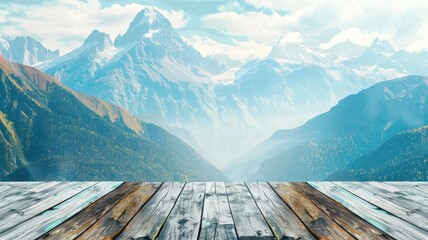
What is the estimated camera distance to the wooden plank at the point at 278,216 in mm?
5336

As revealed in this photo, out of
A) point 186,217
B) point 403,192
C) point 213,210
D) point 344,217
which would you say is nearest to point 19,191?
point 186,217

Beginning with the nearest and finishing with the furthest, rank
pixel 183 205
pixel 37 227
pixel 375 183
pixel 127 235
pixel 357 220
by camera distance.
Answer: pixel 127 235, pixel 37 227, pixel 357 220, pixel 183 205, pixel 375 183

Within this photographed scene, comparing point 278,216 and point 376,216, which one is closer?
point 278,216

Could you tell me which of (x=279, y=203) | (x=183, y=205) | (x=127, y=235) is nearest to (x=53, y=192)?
(x=183, y=205)

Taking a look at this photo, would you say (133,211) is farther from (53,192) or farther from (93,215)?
(53,192)

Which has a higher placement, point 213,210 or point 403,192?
point 213,210

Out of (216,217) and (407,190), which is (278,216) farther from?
(407,190)

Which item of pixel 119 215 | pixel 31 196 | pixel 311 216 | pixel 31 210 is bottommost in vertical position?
pixel 311 216

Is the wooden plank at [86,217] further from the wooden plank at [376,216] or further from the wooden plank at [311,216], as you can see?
the wooden plank at [376,216]

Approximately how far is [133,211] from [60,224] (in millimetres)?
1207

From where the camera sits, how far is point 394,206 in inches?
280

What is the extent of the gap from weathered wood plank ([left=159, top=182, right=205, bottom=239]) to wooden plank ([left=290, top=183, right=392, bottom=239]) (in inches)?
87.3

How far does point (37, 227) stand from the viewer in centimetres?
572

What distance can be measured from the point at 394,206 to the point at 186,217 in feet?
13.1
